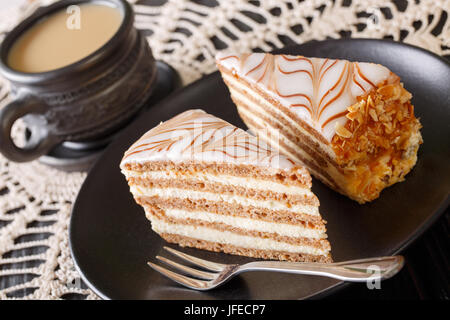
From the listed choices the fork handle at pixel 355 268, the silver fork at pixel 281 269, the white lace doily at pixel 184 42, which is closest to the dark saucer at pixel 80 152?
the white lace doily at pixel 184 42

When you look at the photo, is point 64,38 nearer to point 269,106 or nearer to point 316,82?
point 269,106

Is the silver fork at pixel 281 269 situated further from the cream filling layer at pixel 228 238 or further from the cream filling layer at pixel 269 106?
the cream filling layer at pixel 269 106

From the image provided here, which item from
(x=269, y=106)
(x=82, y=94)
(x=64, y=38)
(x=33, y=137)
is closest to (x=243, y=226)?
(x=269, y=106)

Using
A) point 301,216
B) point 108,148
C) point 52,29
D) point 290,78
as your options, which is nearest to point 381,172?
point 301,216

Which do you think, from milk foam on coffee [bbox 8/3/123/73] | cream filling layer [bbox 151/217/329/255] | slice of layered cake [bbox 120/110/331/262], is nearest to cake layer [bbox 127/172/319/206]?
slice of layered cake [bbox 120/110/331/262]

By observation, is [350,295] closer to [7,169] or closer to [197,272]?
[197,272]

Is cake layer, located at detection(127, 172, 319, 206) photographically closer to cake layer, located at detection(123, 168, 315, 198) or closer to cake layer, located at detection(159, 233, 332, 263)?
cake layer, located at detection(123, 168, 315, 198)
